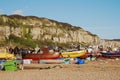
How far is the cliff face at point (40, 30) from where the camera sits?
417ft

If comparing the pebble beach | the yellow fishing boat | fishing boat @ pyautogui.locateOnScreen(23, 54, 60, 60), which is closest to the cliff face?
the yellow fishing boat

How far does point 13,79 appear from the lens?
2800cm

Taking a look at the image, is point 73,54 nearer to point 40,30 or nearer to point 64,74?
point 64,74

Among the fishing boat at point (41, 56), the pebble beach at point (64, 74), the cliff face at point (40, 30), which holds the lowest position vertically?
the pebble beach at point (64, 74)

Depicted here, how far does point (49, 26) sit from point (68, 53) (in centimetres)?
9019

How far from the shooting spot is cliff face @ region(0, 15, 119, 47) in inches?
5000

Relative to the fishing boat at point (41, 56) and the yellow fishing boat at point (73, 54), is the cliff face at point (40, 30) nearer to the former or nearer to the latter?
the yellow fishing boat at point (73, 54)

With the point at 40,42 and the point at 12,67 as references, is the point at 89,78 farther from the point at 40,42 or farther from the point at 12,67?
the point at 40,42

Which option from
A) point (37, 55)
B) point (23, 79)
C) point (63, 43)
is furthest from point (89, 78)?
point (63, 43)

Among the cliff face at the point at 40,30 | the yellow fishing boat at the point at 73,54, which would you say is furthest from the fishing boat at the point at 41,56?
the cliff face at the point at 40,30

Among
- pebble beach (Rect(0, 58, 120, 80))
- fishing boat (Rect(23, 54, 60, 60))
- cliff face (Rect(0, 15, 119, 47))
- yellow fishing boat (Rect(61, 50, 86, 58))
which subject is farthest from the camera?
cliff face (Rect(0, 15, 119, 47))

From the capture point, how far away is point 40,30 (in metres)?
141

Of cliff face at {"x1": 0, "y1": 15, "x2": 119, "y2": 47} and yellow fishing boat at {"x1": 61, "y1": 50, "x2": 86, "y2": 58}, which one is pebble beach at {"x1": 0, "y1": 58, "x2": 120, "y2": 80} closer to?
yellow fishing boat at {"x1": 61, "y1": 50, "x2": 86, "y2": 58}

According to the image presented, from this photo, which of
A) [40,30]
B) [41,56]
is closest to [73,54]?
[41,56]
